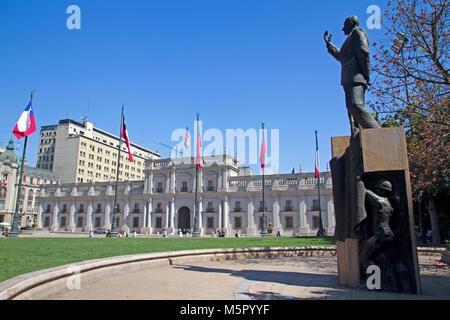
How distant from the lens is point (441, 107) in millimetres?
10227

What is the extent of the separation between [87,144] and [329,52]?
250ft

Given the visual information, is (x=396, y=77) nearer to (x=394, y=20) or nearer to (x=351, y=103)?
(x=394, y=20)

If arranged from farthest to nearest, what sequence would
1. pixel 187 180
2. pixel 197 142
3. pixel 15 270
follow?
pixel 187 180 < pixel 197 142 < pixel 15 270

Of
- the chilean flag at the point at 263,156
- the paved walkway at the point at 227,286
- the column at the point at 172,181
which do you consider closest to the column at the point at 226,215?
the column at the point at 172,181

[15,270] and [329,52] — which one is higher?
[329,52]

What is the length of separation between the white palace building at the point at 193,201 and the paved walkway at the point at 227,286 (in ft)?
119

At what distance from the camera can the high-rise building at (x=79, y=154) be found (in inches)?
2908

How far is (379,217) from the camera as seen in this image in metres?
5.26

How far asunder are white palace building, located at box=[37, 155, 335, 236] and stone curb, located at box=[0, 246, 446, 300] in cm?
3142

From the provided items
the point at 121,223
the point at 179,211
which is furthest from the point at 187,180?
the point at 121,223

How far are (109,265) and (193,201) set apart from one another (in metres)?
43.0

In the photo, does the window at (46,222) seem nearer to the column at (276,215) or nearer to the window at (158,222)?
the window at (158,222)

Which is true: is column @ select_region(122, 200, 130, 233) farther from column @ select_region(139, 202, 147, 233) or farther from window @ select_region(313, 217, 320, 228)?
window @ select_region(313, 217, 320, 228)

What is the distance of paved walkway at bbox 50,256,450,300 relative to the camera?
185 inches
